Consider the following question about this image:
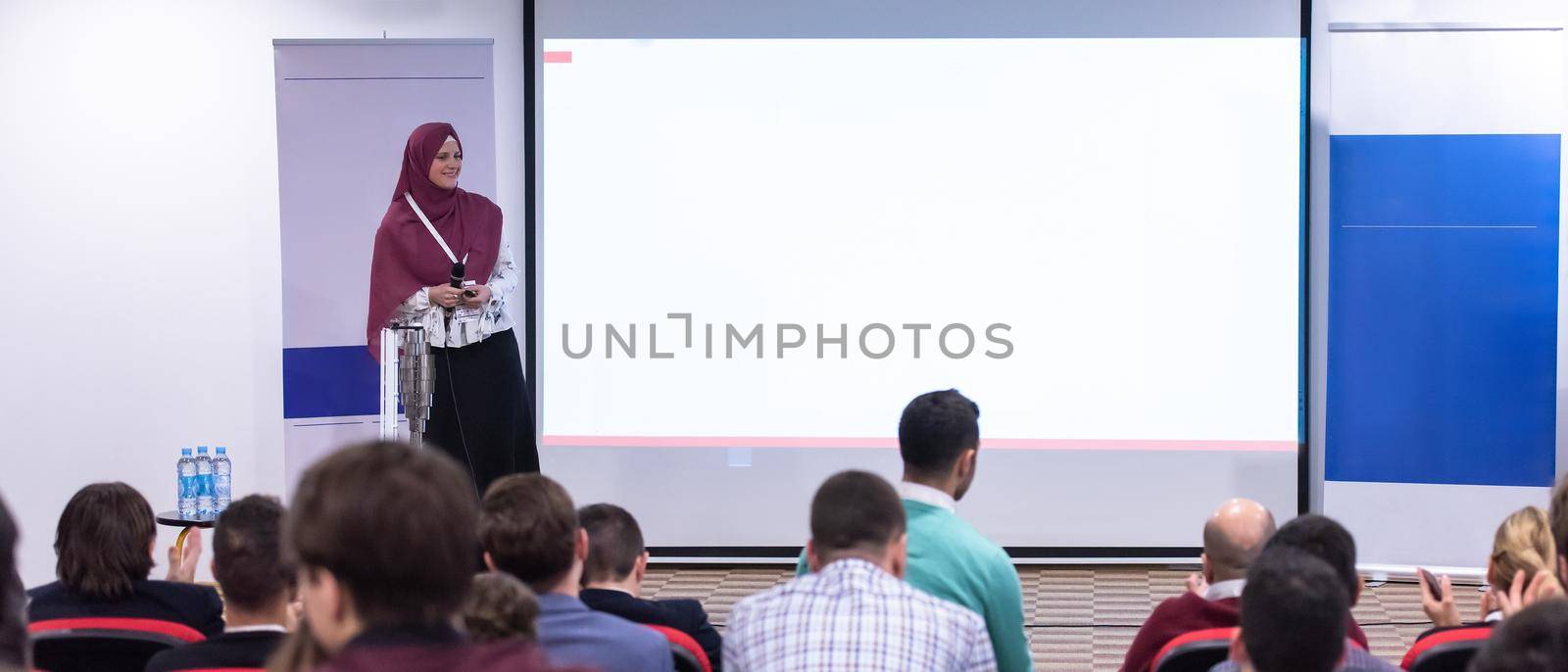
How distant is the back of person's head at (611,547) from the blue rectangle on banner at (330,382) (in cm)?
323

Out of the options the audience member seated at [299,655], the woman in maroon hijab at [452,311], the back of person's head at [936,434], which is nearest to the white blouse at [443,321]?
the woman in maroon hijab at [452,311]

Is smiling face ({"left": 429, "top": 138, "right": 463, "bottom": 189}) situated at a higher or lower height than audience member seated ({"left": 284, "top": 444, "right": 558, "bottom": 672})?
higher

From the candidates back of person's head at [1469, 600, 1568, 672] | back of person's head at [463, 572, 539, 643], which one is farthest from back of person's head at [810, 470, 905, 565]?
back of person's head at [1469, 600, 1568, 672]

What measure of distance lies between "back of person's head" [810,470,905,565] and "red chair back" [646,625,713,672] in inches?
13.3

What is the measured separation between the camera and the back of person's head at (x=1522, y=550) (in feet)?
8.66

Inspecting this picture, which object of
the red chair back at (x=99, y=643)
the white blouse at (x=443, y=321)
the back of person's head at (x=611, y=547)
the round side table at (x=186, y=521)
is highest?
the white blouse at (x=443, y=321)

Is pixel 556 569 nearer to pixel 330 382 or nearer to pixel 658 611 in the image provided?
pixel 658 611

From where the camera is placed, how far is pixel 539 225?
19.8 feet

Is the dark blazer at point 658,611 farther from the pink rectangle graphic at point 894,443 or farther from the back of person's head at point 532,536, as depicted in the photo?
the pink rectangle graphic at point 894,443

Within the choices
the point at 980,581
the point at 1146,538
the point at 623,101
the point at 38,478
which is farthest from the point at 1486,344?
the point at 38,478

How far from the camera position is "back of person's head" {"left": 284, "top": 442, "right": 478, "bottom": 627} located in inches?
43.5

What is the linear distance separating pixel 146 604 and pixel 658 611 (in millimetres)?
918

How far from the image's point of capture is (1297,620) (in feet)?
5.67

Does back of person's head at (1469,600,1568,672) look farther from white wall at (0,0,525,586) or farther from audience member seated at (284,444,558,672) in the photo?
white wall at (0,0,525,586)
